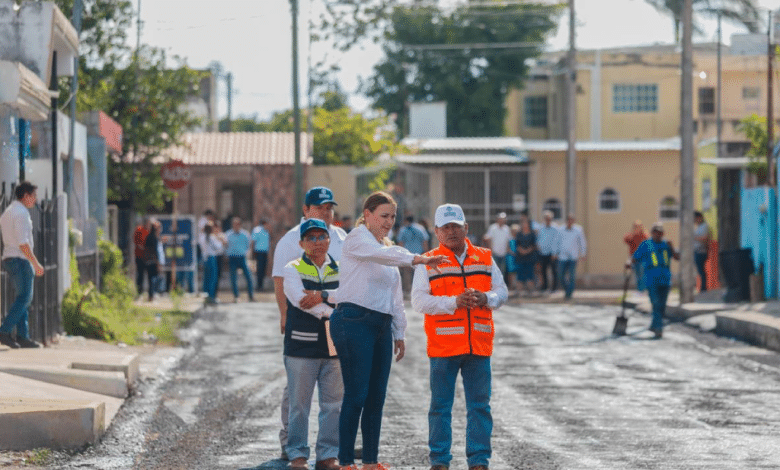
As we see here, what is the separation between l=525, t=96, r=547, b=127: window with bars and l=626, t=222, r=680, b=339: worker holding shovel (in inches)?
1480

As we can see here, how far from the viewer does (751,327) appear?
63.9 ft

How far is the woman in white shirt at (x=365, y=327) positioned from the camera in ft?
28.3

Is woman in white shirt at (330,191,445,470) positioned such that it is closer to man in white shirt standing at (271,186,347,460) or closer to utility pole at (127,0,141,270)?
man in white shirt standing at (271,186,347,460)

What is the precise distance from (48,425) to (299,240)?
233cm

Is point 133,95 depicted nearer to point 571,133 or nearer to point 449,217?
point 571,133

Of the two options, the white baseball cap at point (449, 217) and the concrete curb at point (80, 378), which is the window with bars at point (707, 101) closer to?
the concrete curb at point (80, 378)

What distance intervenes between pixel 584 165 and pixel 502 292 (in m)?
32.8

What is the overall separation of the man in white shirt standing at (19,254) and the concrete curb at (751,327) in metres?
9.29

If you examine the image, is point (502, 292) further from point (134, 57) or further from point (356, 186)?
point (356, 186)

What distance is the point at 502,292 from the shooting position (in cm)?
904

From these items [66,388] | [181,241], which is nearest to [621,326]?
[66,388]

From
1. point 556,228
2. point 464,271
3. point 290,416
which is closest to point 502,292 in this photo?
point 464,271

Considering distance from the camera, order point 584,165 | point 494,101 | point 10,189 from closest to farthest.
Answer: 1. point 10,189
2. point 584,165
3. point 494,101

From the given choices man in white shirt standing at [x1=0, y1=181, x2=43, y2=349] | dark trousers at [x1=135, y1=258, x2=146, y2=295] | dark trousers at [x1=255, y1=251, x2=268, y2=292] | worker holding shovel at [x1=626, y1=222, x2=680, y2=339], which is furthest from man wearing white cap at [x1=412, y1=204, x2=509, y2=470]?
dark trousers at [x1=255, y1=251, x2=268, y2=292]
